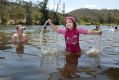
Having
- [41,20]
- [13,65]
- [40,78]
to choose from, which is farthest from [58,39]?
[41,20]

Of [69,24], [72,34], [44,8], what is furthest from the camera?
[44,8]

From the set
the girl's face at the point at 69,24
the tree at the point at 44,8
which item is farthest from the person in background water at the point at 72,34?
the tree at the point at 44,8

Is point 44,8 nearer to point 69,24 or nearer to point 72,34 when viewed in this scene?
point 72,34

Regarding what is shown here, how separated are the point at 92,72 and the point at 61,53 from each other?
372cm

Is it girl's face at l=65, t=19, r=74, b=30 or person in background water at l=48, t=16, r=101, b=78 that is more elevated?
girl's face at l=65, t=19, r=74, b=30

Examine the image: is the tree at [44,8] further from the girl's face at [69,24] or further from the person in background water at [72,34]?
the girl's face at [69,24]

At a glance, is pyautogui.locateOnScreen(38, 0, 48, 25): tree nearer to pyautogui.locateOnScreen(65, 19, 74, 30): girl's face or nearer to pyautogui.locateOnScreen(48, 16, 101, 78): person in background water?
pyautogui.locateOnScreen(48, 16, 101, 78): person in background water

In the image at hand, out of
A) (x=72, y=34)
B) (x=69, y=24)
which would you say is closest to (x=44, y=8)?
(x=72, y=34)

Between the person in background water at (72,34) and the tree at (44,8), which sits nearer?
the person in background water at (72,34)

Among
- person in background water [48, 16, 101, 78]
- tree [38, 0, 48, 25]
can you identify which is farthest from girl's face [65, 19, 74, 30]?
tree [38, 0, 48, 25]

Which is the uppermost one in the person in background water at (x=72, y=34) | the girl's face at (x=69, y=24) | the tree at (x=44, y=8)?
the tree at (x=44, y=8)

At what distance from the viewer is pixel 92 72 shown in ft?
21.5

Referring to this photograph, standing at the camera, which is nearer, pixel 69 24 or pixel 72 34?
pixel 69 24

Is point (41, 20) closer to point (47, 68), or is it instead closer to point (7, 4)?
point (7, 4)
